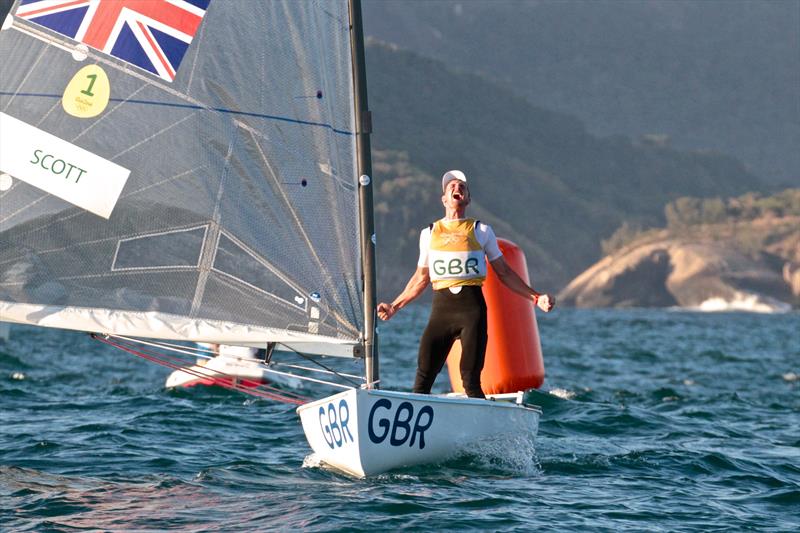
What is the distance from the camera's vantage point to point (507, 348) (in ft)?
41.9

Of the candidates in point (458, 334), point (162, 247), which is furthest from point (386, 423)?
point (162, 247)

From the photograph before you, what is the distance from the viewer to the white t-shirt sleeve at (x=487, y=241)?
32.7ft

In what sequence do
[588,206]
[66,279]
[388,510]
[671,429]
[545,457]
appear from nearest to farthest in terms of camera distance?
[388,510], [66,279], [545,457], [671,429], [588,206]

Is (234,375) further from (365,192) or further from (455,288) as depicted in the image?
(455,288)

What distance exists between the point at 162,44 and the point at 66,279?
203 cm

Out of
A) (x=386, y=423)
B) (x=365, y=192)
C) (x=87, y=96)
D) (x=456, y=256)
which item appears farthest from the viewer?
(x=87, y=96)

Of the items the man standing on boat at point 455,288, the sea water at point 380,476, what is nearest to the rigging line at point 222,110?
the man standing on boat at point 455,288

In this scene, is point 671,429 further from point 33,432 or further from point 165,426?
point 33,432

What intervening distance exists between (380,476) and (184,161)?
296 cm

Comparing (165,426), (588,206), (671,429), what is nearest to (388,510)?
(165,426)

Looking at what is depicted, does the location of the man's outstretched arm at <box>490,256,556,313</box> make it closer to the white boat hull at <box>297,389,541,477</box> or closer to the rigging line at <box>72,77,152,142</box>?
the white boat hull at <box>297,389,541,477</box>

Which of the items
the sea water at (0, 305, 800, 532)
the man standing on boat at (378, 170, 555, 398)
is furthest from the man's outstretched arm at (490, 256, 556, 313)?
the sea water at (0, 305, 800, 532)

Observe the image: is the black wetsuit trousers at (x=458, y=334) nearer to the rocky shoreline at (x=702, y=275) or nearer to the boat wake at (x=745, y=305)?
the boat wake at (x=745, y=305)

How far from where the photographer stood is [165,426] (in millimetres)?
13492
